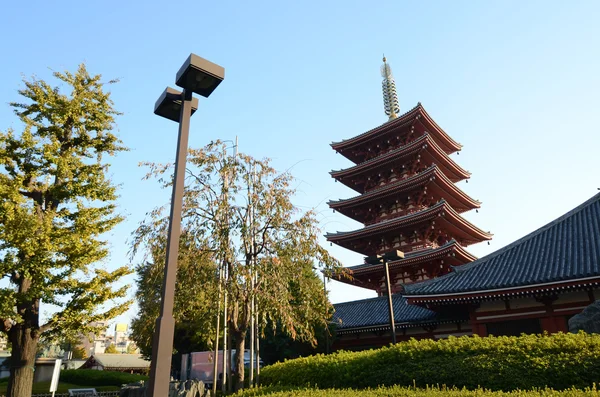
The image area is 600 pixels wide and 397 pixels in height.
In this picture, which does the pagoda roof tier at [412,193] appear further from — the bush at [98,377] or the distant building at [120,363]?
the distant building at [120,363]

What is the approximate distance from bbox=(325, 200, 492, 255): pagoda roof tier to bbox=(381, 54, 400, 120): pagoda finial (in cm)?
1186

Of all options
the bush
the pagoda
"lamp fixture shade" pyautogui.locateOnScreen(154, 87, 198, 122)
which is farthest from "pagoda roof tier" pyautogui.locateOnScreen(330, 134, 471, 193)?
"lamp fixture shade" pyautogui.locateOnScreen(154, 87, 198, 122)

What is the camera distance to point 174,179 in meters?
4.47

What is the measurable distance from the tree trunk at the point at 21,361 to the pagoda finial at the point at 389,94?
2834 centimetres

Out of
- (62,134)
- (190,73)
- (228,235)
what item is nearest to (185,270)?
(228,235)

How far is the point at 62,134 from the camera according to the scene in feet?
43.7

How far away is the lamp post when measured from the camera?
143 inches

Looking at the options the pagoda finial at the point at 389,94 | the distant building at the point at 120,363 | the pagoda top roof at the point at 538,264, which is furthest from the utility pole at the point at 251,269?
the distant building at the point at 120,363

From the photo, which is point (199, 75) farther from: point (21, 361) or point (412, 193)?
point (412, 193)

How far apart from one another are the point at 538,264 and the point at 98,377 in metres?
28.7

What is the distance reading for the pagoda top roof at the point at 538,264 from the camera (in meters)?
13.4

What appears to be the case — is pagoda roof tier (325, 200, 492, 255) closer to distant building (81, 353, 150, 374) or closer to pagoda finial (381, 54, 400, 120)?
pagoda finial (381, 54, 400, 120)

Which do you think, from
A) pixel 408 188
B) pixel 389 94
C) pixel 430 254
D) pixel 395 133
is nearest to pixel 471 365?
pixel 430 254

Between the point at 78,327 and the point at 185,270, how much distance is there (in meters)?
3.56
